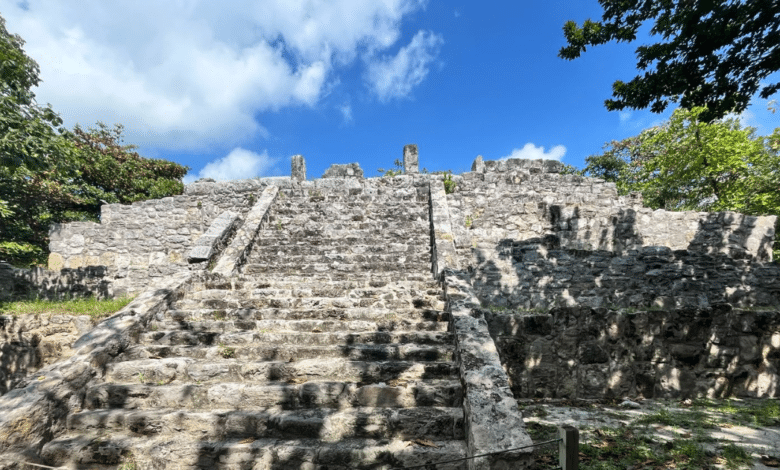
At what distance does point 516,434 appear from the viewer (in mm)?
2375

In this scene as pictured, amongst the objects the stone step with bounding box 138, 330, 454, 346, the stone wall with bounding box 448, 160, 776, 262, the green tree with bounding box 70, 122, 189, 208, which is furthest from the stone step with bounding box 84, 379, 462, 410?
the green tree with bounding box 70, 122, 189, 208

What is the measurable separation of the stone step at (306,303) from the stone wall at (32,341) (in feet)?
5.63

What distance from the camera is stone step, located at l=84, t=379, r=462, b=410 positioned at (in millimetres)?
3084

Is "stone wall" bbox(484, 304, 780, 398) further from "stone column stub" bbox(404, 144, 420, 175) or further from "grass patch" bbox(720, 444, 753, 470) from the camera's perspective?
"stone column stub" bbox(404, 144, 420, 175)

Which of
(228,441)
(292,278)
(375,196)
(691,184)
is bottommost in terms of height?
(228,441)

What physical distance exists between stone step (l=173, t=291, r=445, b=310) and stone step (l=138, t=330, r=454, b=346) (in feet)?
2.26

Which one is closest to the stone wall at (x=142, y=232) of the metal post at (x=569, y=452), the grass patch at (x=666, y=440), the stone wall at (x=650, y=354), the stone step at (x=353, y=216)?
the stone step at (x=353, y=216)

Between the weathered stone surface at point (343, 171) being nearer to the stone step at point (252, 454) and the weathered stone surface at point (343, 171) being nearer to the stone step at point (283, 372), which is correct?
the stone step at point (283, 372)

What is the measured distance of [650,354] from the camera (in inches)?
170

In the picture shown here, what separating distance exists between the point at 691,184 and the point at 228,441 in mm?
22841

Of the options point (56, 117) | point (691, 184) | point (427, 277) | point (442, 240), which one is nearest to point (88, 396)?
point (427, 277)

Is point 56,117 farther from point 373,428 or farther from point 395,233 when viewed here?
point 373,428

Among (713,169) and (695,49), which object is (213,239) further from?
(713,169)

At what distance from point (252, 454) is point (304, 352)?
1.12 m
